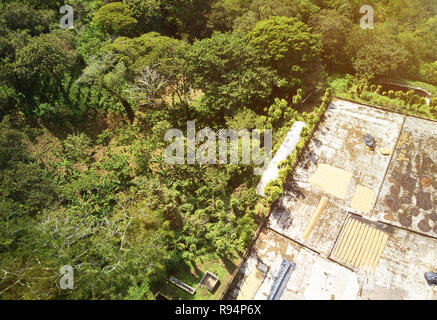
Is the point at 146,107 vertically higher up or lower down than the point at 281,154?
higher up

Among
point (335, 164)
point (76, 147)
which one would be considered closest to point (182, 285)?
point (335, 164)

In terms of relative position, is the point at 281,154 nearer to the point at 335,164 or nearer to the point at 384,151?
the point at 335,164

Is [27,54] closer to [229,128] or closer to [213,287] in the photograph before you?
[229,128]

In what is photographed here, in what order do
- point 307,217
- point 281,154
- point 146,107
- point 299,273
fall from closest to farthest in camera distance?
point 299,273 < point 307,217 < point 281,154 < point 146,107

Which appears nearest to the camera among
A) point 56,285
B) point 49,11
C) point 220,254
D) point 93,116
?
point 56,285

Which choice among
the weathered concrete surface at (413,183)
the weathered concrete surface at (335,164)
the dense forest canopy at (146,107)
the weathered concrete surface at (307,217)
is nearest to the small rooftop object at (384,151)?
the weathered concrete surface at (335,164)

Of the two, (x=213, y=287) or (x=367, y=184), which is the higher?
(x=367, y=184)

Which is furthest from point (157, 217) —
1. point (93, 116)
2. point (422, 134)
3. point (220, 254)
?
point (422, 134)

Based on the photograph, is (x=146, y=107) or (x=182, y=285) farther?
(x=146, y=107)

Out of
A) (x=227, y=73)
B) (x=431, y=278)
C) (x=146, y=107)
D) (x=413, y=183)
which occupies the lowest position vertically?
(x=431, y=278)
